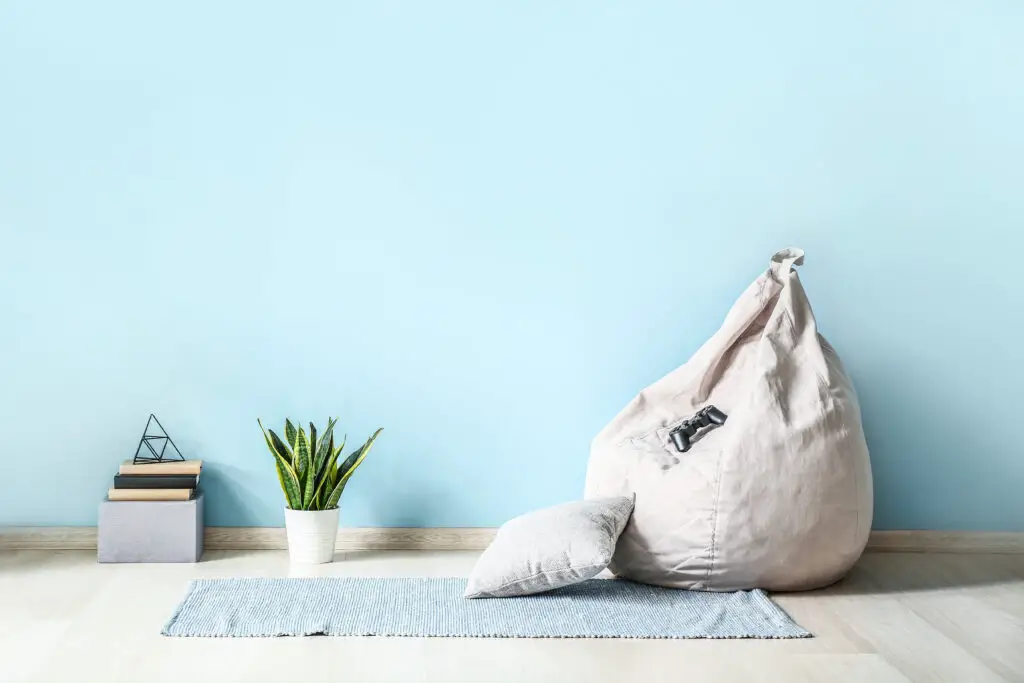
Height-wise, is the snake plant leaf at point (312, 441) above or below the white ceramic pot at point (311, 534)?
above

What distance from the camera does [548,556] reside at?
2.57 m

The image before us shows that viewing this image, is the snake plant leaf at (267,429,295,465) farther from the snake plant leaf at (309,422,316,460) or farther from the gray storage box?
the gray storage box

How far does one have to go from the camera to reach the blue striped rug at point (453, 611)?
236 centimetres

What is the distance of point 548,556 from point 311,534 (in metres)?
0.77

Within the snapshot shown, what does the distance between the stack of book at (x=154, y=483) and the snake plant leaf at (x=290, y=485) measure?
0.79 ft

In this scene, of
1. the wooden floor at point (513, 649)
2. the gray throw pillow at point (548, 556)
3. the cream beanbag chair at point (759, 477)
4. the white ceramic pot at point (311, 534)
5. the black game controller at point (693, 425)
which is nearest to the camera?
the wooden floor at point (513, 649)

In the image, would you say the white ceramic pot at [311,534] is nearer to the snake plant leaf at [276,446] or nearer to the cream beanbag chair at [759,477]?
the snake plant leaf at [276,446]

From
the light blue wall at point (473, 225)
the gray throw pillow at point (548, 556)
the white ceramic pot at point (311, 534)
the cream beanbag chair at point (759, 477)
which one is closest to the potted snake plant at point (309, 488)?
the white ceramic pot at point (311, 534)

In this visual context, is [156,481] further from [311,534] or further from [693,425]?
[693,425]

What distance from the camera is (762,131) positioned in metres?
3.23

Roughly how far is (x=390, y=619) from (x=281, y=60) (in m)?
1.66

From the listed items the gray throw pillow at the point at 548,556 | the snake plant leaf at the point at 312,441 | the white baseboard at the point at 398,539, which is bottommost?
the white baseboard at the point at 398,539

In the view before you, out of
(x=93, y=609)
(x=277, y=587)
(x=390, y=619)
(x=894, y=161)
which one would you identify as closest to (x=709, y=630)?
(x=390, y=619)

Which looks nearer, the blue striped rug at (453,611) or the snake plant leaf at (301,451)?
the blue striped rug at (453,611)
